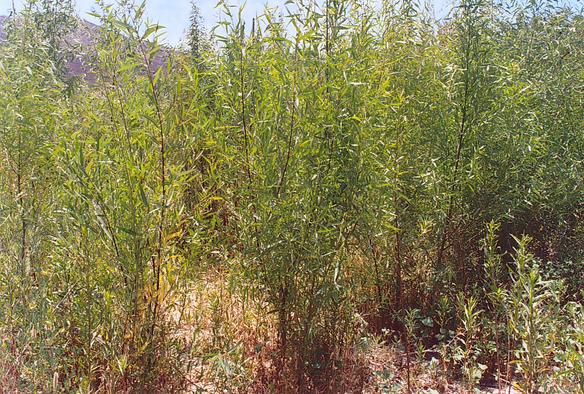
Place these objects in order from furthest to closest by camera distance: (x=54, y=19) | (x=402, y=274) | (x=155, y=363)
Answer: (x=54, y=19), (x=402, y=274), (x=155, y=363)

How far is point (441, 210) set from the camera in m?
3.61

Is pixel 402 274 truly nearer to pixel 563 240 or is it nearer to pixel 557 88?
pixel 563 240

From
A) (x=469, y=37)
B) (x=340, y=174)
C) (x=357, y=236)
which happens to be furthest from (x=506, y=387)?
(x=469, y=37)

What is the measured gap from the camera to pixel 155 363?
104 inches

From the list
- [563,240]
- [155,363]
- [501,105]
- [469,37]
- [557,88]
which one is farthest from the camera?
[563,240]

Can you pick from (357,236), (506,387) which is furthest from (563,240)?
Answer: (357,236)

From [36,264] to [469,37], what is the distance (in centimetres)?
301

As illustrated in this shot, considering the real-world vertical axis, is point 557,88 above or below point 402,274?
above

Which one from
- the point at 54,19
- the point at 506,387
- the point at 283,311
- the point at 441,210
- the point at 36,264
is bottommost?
the point at 506,387

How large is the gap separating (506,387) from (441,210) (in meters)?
1.19

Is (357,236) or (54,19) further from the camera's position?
(54,19)

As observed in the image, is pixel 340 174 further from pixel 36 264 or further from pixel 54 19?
pixel 54 19

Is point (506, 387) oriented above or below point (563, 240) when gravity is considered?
below

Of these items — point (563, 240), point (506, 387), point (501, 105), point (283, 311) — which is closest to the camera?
point (283, 311)
